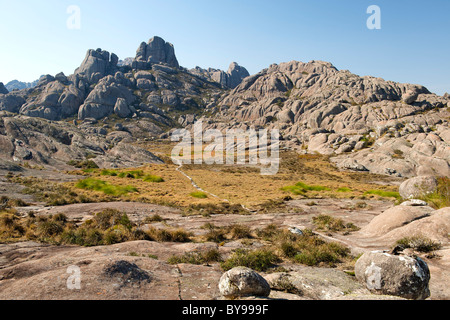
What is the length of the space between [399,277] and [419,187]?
2289cm

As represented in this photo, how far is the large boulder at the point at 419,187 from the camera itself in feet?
78.0

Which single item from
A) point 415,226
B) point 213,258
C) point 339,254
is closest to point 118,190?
point 213,258

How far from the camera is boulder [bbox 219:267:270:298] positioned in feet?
23.0

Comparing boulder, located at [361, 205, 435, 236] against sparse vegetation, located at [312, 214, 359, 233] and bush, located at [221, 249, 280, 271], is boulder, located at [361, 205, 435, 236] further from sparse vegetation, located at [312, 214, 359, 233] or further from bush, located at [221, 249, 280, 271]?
bush, located at [221, 249, 280, 271]

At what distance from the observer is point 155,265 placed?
991 centimetres

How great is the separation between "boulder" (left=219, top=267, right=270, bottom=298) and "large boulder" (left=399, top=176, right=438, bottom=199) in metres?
23.0

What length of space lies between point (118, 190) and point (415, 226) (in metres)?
38.9

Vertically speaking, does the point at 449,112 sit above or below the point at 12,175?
above

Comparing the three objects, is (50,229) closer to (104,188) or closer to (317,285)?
(317,285)

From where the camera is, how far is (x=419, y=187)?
2462 centimetres

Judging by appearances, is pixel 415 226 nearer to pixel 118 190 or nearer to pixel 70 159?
pixel 118 190

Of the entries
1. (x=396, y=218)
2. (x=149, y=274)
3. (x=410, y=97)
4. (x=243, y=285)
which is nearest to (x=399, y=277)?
(x=243, y=285)

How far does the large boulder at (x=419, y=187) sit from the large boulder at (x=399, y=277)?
18.9 meters

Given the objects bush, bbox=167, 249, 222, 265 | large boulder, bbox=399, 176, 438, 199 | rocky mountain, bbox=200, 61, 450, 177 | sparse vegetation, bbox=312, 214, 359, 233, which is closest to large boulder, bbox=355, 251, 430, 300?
bush, bbox=167, 249, 222, 265
